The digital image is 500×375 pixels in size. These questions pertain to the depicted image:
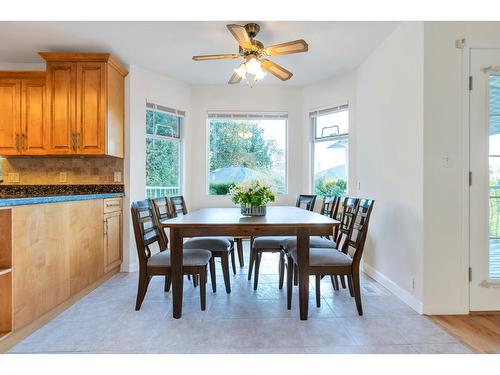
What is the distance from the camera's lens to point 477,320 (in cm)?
222

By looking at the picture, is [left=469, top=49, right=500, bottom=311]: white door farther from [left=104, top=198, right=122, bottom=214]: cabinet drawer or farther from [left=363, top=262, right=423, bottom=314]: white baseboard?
[left=104, top=198, right=122, bottom=214]: cabinet drawer

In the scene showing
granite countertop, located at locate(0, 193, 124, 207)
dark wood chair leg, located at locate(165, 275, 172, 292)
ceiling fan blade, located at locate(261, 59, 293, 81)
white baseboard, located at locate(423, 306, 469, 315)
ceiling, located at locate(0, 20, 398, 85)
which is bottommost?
white baseboard, located at locate(423, 306, 469, 315)

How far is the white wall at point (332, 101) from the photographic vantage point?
155 inches

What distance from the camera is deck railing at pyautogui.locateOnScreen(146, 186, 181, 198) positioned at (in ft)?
13.2

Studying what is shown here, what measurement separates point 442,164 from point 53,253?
3.17m

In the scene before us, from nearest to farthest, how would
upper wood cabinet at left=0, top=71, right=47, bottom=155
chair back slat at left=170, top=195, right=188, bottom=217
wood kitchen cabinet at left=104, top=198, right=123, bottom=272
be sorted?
chair back slat at left=170, top=195, right=188, bottom=217 → wood kitchen cabinet at left=104, top=198, right=123, bottom=272 → upper wood cabinet at left=0, top=71, right=47, bottom=155

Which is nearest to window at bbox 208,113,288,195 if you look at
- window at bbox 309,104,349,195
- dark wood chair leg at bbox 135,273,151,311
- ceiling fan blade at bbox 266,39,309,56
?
window at bbox 309,104,349,195

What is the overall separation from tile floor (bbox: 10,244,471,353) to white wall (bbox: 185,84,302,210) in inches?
79.6

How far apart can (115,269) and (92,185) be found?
109cm

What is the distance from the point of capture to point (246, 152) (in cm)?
471

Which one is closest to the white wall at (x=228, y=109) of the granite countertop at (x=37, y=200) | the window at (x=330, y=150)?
the window at (x=330, y=150)

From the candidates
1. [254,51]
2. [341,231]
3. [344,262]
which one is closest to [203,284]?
[344,262]
